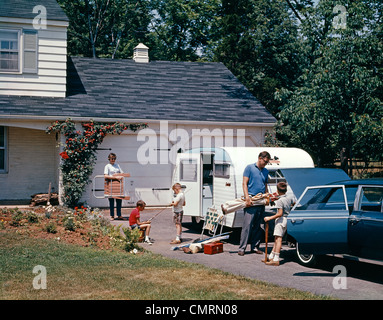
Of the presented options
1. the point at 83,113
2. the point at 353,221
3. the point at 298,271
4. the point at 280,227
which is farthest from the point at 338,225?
the point at 83,113

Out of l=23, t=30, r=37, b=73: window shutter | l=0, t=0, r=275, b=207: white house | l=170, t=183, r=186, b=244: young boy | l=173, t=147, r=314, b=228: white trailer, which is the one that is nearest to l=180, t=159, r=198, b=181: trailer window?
l=173, t=147, r=314, b=228: white trailer

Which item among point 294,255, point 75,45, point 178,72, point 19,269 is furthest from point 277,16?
point 19,269

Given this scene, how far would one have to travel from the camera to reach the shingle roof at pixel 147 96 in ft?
59.3

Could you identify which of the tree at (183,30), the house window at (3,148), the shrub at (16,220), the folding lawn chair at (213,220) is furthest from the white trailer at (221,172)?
the tree at (183,30)

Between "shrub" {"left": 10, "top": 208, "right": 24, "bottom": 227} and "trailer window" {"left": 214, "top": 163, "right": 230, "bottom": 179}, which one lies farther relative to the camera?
"shrub" {"left": 10, "top": 208, "right": 24, "bottom": 227}

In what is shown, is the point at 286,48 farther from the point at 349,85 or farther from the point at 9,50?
the point at 9,50

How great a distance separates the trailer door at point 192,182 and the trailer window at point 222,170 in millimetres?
687

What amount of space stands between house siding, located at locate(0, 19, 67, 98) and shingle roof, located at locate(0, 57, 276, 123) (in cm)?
32

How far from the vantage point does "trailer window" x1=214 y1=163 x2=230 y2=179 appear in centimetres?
1272

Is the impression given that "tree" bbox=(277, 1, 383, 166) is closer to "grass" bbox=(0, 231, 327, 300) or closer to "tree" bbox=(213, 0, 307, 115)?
"tree" bbox=(213, 0, 307, 115)

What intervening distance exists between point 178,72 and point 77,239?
495 inches

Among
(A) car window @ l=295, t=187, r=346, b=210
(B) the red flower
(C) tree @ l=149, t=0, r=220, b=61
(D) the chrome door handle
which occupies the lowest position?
(D) the chrome door handle

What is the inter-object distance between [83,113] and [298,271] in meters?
10.7
